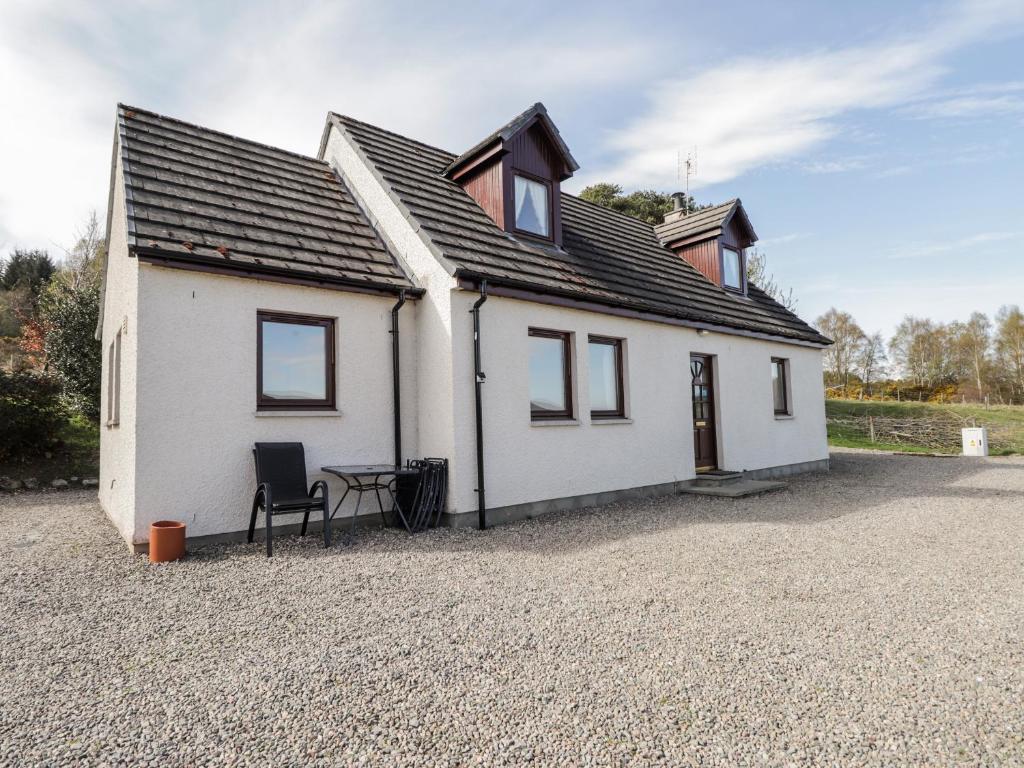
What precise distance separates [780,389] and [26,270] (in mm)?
41400

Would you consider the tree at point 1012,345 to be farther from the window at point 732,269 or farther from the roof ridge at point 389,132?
the roof ridge at point 389,132

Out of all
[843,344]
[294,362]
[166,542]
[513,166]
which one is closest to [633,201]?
[513,166]

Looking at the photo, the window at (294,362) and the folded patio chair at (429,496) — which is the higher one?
the window at (294,362)

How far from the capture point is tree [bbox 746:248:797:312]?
3064 cm

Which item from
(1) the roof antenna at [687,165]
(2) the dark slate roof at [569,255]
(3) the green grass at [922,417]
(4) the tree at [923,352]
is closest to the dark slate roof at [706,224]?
(2) the dark slate roof at [569,255]

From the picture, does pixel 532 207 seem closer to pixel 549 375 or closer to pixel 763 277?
pixel 549 375

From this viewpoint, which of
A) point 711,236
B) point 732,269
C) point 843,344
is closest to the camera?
point 711,236

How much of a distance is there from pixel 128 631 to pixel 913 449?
23.2 meters

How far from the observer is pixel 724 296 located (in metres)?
13.4

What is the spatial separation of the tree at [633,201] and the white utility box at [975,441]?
18172 mm

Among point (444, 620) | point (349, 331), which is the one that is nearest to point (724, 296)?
point (349, 331)

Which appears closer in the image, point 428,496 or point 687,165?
point 428,496

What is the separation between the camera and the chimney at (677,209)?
55.4 feet

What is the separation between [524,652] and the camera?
3.61 meters
